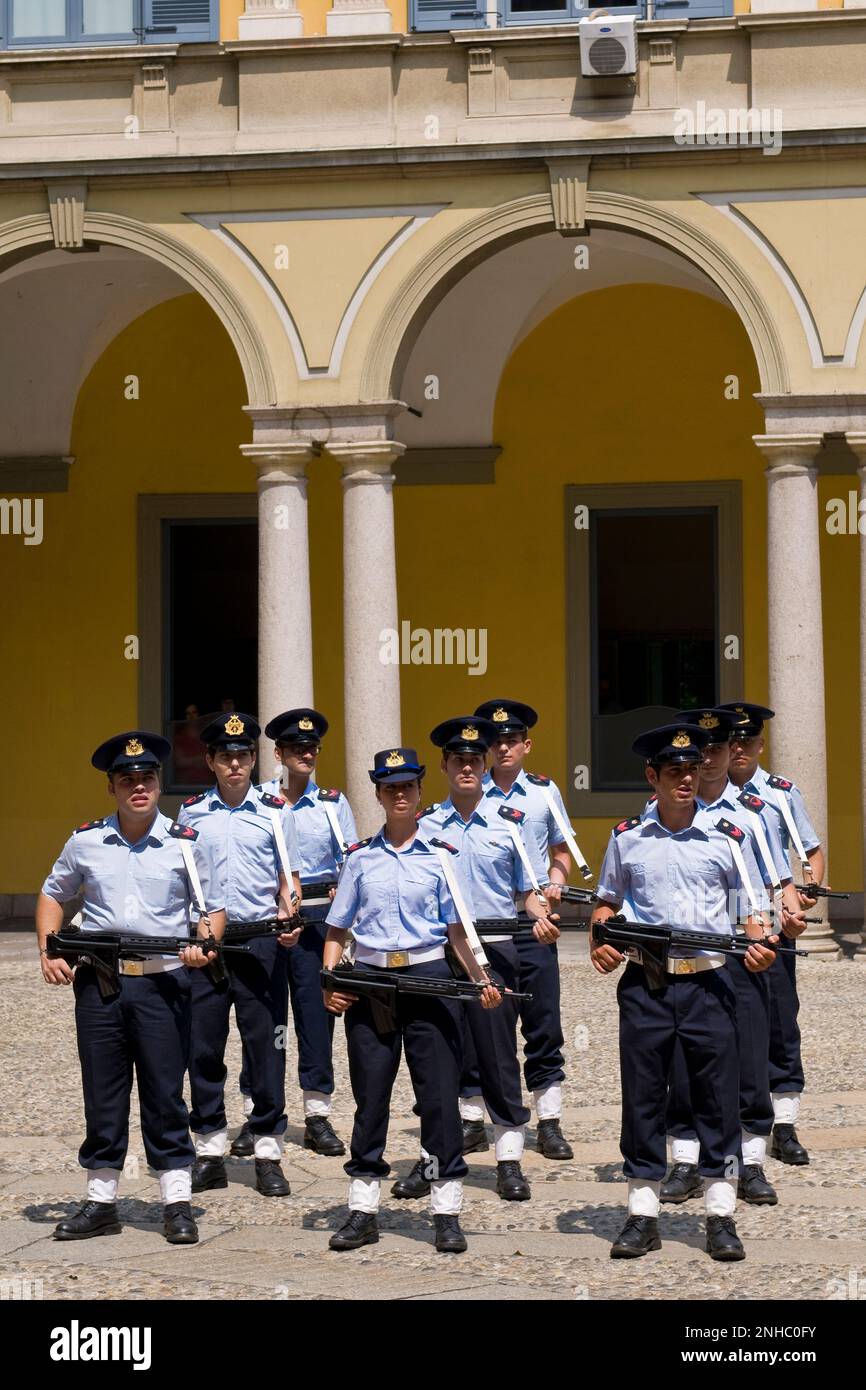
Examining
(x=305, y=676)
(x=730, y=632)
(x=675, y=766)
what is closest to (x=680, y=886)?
(x=675, y=766)

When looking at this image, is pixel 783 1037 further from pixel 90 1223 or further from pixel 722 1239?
pixel 90 1223

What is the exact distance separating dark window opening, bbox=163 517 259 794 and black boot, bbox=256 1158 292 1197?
33.7ft

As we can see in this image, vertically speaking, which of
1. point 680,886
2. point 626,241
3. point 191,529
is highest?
point 626,241

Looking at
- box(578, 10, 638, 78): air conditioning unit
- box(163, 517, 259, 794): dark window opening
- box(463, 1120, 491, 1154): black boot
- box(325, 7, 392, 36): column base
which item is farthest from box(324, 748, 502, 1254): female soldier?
box(163, 517, 259, 794): dark window opening

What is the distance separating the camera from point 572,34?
15.1 metres

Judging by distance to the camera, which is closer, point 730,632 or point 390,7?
point 390,7

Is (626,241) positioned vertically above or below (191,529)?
above

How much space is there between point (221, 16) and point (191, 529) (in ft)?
15.6

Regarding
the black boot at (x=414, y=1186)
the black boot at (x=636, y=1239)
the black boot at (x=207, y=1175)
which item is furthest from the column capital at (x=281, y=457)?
the black boot at (x=636, y=1239)

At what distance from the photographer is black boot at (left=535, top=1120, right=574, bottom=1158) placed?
353 inches

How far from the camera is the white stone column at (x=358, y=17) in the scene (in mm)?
15227
